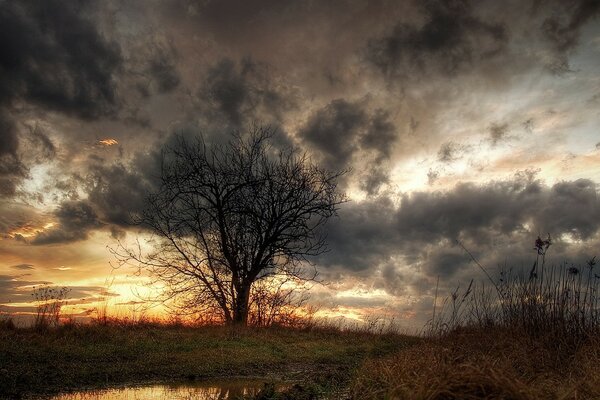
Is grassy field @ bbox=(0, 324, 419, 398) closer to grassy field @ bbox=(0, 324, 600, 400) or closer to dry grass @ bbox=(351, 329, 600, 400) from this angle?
grassy field @ bbox=(0, 324, 600, 400)

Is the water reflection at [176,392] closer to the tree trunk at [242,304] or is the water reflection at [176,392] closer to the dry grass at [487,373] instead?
the dry grass at [487,373]

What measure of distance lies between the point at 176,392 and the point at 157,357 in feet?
8.82

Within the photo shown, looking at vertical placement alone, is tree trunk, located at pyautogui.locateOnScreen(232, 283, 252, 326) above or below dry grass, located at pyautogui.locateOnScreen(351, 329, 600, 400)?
above

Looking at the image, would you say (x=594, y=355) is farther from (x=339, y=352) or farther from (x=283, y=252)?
(x=283, y=252)

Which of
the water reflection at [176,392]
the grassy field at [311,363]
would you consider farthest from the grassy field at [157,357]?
the water reflection at [176,392]

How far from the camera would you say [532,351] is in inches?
299

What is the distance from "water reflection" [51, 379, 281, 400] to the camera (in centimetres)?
562

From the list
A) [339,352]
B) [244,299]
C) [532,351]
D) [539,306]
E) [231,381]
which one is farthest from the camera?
[244,299]

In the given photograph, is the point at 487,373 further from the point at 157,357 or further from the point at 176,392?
the point at 157,357

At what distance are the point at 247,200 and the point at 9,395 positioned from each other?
11534mm

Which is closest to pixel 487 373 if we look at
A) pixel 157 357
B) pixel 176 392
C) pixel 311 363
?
pixel 176 392

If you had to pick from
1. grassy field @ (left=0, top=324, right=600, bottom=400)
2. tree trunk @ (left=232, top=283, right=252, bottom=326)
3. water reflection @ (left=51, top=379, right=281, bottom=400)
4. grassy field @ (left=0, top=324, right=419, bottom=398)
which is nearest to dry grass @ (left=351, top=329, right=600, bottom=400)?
grassy field @ (left=0, top=324, right=600, bottom=400)

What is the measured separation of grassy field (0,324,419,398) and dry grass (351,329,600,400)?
50.3 inches

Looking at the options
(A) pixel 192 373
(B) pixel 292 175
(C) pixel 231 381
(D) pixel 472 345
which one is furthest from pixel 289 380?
(B) pixel 292 175
